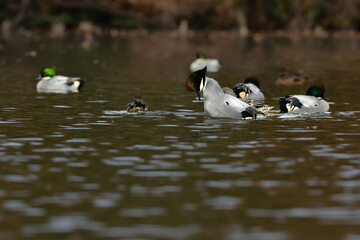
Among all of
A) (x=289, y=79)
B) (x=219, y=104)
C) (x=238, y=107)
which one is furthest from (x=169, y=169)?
(x=289, y=79)

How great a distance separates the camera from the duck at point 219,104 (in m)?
17.4

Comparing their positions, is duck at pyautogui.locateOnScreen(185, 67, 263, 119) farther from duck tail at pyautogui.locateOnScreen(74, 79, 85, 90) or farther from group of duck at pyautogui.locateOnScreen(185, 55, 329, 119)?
duck tail at pyautogui.locateOnScreen(74, 79, 85, 90)

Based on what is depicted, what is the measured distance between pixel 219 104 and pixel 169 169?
5.26 meters

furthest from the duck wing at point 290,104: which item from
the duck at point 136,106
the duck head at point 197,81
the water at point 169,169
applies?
the duck at point 136,106

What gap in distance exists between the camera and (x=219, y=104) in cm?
1733

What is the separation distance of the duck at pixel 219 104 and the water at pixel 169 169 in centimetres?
19

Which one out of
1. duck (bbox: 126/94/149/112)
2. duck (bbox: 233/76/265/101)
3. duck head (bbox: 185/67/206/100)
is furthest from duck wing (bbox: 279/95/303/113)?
duck (bbox: 126/94/149/112)

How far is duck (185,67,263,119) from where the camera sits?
1736 cm

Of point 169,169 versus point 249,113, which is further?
point 249,113

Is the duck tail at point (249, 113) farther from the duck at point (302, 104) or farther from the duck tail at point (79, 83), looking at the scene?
the duck tail at point (79, 83)

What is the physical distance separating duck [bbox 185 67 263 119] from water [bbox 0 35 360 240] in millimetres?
185

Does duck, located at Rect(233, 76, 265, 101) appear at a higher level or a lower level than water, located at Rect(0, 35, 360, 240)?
higher

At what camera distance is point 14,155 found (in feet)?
43.9

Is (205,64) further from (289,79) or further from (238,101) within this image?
(238,101)
